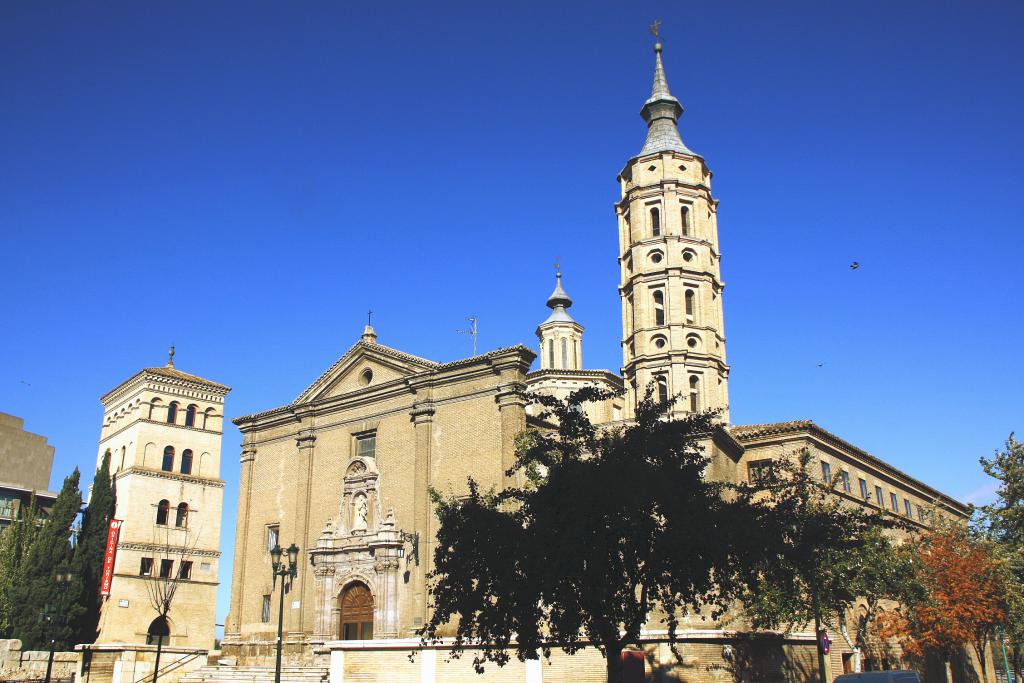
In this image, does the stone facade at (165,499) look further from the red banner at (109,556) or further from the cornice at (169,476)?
the red banner at (109,556)

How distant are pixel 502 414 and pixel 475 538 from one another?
14.6 metres

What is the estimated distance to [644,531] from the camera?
638 inches

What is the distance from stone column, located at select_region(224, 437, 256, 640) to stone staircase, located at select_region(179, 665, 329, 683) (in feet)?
5.93

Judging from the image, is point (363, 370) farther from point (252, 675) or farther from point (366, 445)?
point (252, 675)

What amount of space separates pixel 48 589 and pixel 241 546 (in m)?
12.4

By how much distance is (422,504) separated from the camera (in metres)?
33.0

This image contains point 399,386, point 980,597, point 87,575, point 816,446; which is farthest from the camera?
point 87,575

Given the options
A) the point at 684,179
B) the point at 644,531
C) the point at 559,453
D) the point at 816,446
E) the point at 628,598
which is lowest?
the point at 628,598

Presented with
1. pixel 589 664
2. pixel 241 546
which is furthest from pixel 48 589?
pixel 589 664

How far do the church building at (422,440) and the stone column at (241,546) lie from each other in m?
0.06

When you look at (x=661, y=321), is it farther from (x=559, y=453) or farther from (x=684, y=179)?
(x=559, y=453)

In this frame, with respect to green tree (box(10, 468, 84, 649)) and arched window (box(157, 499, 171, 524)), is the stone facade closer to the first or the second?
arched window (box(157, 499, 171, 524))

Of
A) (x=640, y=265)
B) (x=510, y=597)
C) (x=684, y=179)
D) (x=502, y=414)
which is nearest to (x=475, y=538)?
(x=510, y=597)

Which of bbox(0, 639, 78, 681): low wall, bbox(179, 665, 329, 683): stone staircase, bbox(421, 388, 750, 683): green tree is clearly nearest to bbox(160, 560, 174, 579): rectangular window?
bbox(0, 639, 78, 681): low wall
